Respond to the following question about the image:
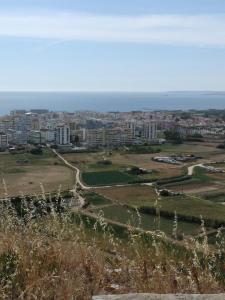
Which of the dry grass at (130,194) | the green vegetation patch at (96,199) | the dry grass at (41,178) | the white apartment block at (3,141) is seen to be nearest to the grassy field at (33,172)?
the dry grass at (41,178)

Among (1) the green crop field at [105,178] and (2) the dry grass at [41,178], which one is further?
(1) the green crop field at [105,178]

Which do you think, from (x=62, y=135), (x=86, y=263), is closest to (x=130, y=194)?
(x=86, y=263)

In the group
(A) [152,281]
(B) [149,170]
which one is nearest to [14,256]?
(A) [152,281]

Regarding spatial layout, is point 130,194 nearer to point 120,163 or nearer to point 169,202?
point 169,202

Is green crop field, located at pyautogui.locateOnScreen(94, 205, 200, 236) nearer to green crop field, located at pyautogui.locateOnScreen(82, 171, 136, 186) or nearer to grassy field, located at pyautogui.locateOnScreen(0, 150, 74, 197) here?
grassy field, located at pyautogui.locateOnScreen(0, 150, 74, 197)

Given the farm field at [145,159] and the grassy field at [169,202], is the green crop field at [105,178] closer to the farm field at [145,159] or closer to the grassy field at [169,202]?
the farm field at [145,159]
